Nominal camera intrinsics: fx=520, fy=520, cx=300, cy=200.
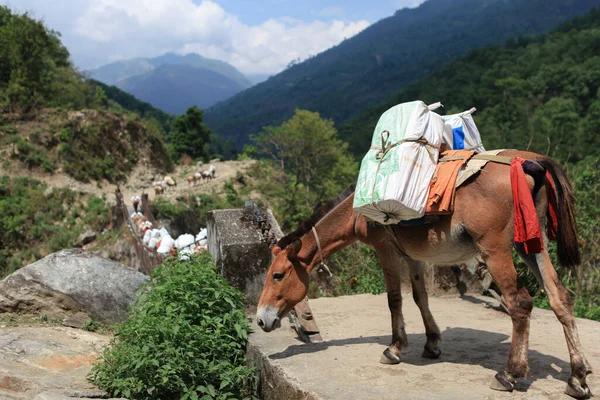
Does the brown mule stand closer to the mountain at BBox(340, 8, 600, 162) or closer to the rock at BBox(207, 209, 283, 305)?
the rock at BBox(207, 209, 283, 305)

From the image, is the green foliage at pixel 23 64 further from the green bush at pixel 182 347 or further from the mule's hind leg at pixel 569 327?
the mule's hind leg at pixel 569 327

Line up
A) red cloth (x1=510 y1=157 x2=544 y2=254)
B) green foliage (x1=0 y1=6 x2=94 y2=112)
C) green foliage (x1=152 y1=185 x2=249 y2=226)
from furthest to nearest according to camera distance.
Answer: green foliage (x1=0 y1=6 x2=94 y2=112)
green foliage (x1=152 y1=185 x2=249 y2=226)
red cloth (x1=510 y1=157 x2=544 y2=254)

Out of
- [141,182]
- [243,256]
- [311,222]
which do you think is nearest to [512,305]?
[311,222]

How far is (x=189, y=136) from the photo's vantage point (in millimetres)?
47344

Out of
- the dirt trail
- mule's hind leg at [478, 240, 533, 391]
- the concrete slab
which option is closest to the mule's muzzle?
the concrete slab

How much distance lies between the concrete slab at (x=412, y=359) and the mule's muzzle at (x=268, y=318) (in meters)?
0.32

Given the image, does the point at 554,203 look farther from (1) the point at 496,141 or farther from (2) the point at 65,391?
(1) the point at 496,141

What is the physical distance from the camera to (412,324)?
5.76 metres

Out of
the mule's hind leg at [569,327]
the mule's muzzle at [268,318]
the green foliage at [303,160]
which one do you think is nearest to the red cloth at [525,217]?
the mule's hind leg at [569,327]

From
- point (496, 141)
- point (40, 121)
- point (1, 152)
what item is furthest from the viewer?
point (496, 141)

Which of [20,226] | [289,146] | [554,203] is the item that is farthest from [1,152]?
[554,203]

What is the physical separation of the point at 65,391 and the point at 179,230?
23244mm

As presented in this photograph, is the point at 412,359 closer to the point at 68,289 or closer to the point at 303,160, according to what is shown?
the point at 68,289

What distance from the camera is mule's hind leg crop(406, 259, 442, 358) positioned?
460 cm
